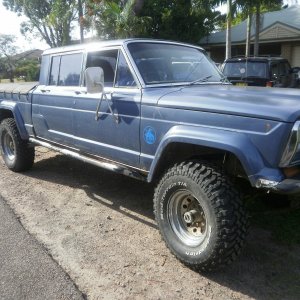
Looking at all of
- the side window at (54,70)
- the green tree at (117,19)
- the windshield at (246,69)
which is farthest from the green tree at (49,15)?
the side window at (54,70)

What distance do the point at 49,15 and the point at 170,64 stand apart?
63.2 feet

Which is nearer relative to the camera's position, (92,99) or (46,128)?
(92,99)

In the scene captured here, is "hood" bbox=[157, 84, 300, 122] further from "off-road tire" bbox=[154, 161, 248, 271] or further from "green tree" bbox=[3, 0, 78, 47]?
"green tree" bbox=[3, 0, 78, 47]

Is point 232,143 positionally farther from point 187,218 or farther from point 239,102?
point 187,218

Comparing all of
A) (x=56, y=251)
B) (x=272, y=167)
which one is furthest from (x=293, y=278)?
(x=56, y=251)

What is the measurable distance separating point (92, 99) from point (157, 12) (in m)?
17.1

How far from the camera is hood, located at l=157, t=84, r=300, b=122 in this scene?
2.75 meters

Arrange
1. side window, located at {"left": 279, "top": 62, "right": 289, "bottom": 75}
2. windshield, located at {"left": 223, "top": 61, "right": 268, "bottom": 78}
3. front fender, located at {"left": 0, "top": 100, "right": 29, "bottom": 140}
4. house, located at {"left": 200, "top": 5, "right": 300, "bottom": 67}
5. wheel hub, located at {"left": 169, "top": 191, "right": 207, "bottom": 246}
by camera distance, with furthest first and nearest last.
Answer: house, located at {"left": 200, "top": 5, "right": 300, "bottom": 67}, side window, located at {"left": 279, "top": 62, "right": 289, "bottom": 75}, windshield, located at {"left": 223, "top": 61, "right": 268, "bottom": 78}, front fender, located at {"left": 0, "top": 100, "right": 29, "bottom": 140}, wheel hub, located at {"left": 169, "top": 191, "right": 207, "bottom": 246}

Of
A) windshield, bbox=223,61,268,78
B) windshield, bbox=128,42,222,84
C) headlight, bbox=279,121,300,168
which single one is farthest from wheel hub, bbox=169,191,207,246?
windshield, bbox=223,61,268,78

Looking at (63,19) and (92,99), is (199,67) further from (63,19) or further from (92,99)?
(63,19)

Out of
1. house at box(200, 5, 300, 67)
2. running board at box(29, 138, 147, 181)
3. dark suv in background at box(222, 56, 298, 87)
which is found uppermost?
house at box(200, 5, 300, 67)

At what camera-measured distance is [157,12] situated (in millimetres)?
20172

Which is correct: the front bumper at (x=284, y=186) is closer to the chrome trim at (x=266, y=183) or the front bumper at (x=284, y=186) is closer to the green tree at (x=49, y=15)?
the chrome trim at (x=266, y=183)

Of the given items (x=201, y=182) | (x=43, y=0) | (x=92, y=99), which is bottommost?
(x=201, y=182)
